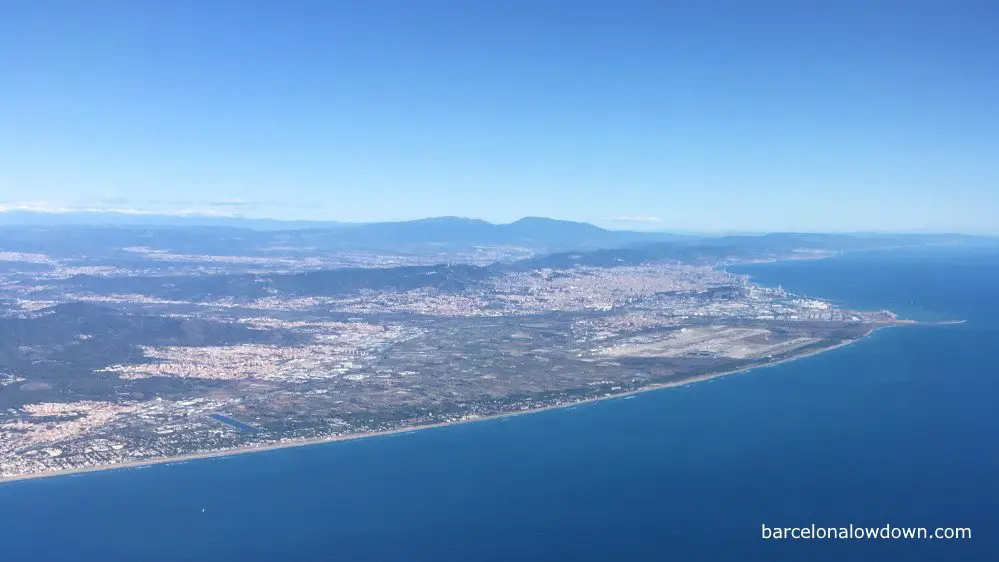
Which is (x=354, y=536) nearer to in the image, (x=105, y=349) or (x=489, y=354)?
(x=489, y=354)

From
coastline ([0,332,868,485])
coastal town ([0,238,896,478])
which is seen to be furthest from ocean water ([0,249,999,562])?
coastal town ([0,238,896,478])

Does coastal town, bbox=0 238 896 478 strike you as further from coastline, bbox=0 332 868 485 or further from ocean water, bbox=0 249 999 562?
ocean water, bbox=0 249 999 562

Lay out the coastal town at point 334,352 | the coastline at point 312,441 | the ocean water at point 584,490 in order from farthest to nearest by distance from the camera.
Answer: the coastal town at point 334,352 → the coastline at point 312,441 → the ocean water at point 584,490

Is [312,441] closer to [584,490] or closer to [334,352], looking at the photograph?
[584,490]

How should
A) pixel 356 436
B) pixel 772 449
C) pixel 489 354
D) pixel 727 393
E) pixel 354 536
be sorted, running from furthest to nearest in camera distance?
1. pixel 489 354
2. pixel 727 393
3. pixel 356 436
4. pixel 772 449
5. pixel 354 536

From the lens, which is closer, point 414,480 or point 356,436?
point 414,480

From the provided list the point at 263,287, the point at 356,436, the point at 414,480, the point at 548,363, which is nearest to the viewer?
the point at 414,480

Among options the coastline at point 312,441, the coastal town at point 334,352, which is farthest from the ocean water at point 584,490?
the coastal town at point 334,352

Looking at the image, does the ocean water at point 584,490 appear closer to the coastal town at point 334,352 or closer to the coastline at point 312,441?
the coastline at point 312,441

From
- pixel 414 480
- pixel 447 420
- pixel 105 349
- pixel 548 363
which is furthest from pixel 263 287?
pixel 414 480
